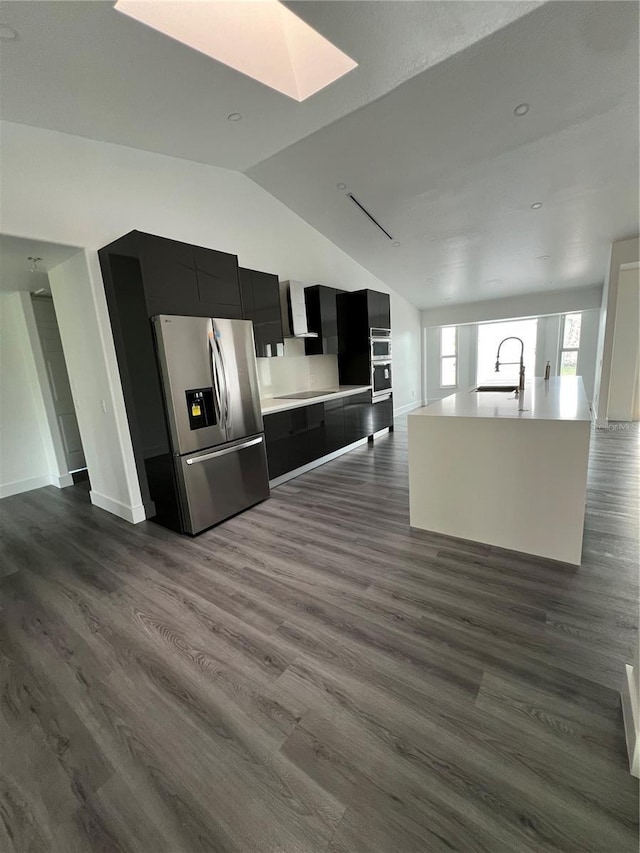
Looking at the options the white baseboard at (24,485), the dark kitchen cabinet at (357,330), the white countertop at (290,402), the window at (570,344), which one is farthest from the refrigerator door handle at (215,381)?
the window at (570,344)

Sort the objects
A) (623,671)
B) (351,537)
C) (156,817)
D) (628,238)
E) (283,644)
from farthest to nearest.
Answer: (628,238) → (351,537) → (283,644) → (623,671) → (156,817)

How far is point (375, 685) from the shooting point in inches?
57.0

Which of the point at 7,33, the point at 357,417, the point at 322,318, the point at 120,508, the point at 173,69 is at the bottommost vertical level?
the point at 120,508

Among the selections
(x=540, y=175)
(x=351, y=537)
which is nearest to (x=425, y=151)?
(x=540, y=175)

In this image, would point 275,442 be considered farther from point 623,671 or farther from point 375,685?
point 623,671

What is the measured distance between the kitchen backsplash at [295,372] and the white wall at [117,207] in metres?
1.01

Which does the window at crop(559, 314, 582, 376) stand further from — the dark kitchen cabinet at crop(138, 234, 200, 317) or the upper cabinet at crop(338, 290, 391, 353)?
the dark kitchen cabinet at crop(138, 234, 200, 317)

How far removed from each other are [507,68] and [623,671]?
3568 millimetres

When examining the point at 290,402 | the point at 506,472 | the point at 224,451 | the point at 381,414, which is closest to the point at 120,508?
the point at 224,451

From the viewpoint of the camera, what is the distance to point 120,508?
128 inches

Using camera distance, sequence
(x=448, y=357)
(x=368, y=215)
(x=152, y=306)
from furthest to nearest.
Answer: (x=448, y=357) < (x=368, y=215) < (x=152, y=306)

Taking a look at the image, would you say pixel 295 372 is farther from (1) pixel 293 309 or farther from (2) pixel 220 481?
(2) pixel 220 481

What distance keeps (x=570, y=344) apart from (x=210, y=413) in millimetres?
8773

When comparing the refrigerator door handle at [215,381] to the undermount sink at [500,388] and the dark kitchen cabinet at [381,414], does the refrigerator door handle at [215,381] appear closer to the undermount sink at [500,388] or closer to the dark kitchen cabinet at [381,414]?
the undermount sink at [500,388]
